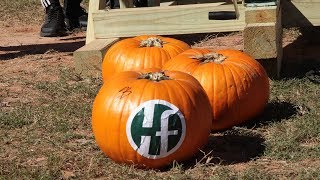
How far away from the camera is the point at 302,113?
169 inches

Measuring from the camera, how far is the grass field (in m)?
3.44

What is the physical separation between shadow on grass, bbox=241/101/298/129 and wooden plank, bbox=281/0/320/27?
104 cm


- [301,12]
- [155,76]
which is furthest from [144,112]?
[301,12]

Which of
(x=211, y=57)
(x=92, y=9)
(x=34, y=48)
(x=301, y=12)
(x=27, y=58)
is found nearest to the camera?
(x=211, y=57)

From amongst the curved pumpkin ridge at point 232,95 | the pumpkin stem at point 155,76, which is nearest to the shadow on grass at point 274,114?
the curved pumpkin ridge at point 232,95

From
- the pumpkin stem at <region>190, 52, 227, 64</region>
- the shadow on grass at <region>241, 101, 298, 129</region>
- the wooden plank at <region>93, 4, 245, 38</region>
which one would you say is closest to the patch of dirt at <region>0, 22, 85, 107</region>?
the wooden plank at <region>93, 4, 245, 38</region>

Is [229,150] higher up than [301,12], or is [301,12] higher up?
[301,12]

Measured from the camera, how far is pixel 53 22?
782 centimetres

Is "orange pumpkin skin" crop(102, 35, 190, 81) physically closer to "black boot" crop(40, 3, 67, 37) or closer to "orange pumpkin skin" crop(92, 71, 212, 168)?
"orange pumpkin skin" crop(92, 71, 212, 168)

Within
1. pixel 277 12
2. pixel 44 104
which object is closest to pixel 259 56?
pixel 277 12

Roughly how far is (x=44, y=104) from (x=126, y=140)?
1541 mm

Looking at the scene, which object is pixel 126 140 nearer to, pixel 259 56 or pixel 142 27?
pixel 259 56

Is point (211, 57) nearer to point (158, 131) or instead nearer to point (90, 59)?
point (158, 131)

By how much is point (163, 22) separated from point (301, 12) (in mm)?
1078
